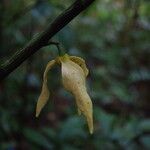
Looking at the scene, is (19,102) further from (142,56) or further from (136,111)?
(142,56)

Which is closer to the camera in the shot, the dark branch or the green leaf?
the dark branch

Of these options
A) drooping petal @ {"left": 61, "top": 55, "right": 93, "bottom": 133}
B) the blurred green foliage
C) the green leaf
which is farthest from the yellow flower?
the green leaf

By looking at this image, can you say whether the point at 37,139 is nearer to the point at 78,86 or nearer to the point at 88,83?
the point at 88,83

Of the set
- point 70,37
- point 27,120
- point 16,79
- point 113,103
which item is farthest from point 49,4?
point 113,103

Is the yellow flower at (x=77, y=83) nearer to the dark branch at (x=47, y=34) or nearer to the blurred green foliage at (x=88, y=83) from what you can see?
the dark branch at (x=47, y=34)

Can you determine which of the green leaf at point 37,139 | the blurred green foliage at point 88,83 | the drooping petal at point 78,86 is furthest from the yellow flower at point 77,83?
the green leaf at point 37,139

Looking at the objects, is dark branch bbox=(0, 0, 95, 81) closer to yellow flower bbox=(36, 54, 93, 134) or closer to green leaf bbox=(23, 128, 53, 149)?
yellow flower bbox=(36, 54, 93, 134)
